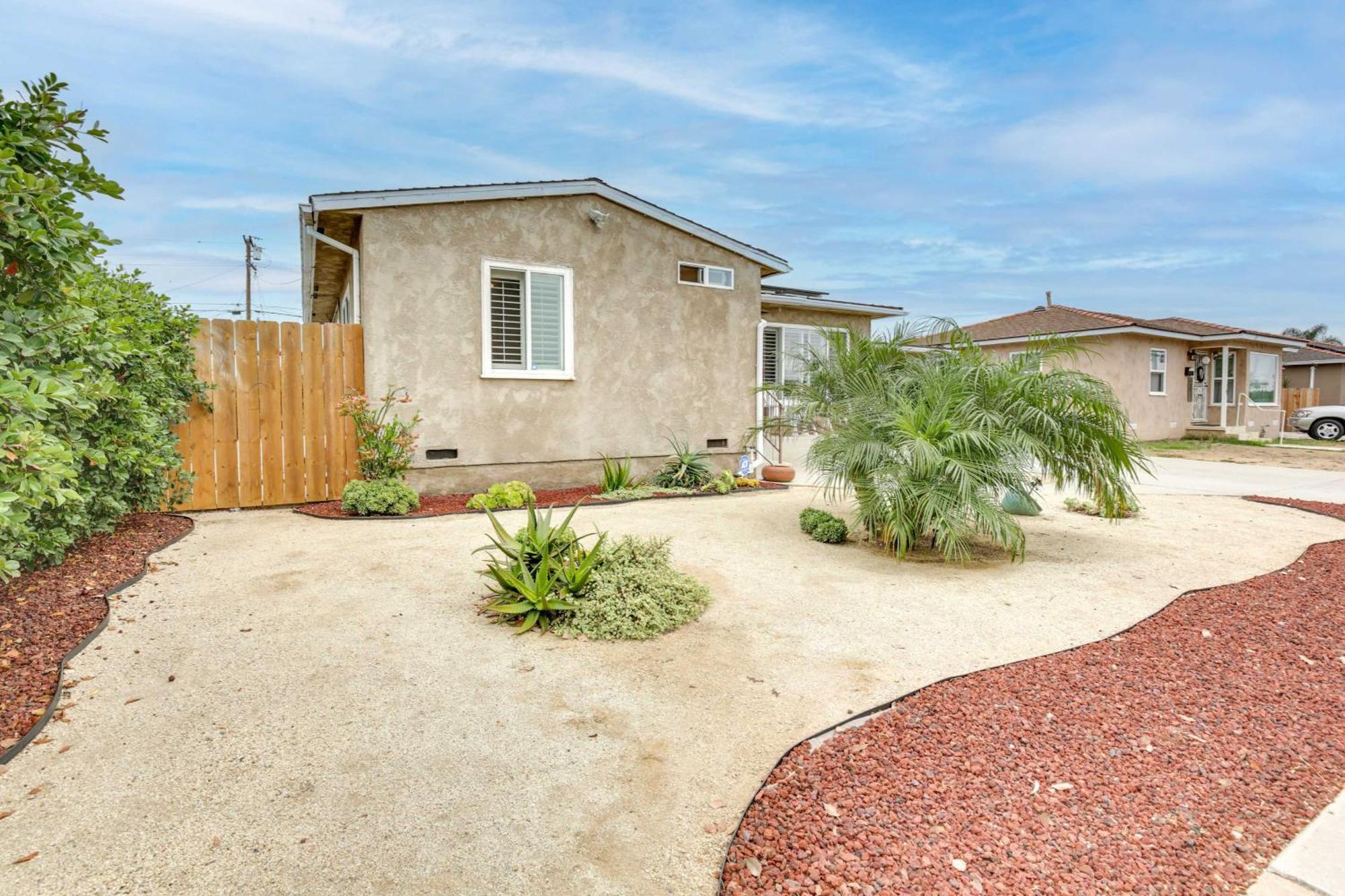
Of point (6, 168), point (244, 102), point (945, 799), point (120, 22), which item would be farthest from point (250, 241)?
point (945, 799)

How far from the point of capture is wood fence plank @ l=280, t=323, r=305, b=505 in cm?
780

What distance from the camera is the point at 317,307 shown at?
582 inches

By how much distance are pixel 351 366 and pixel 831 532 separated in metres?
5.96

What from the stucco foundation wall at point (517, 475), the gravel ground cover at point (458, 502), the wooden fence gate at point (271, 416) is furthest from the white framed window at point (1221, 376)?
the wooden fence gate at point (271, 416)

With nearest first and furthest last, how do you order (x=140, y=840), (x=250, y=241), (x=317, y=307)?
(x=140, y=840) → (x=317, y=307) → (x=250, y=241)

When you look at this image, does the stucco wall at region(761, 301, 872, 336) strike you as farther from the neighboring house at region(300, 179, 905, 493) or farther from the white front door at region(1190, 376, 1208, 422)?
the white front door at region(1190, 376, 1208, 422)

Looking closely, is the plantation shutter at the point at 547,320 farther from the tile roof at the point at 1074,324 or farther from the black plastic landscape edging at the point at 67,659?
the tile roof at the point at 1074,324

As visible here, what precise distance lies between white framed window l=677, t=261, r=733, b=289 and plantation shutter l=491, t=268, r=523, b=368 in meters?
2.55

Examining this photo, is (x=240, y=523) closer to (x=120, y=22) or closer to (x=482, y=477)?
(x=482, y=477)

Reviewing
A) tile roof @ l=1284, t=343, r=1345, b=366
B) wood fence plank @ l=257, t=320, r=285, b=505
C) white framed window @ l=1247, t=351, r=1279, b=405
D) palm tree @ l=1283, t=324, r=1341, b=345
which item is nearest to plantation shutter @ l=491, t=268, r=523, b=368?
wood fence plank @ l=257, t=320, r=285, b=505

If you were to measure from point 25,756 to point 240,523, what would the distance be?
15.6 ft

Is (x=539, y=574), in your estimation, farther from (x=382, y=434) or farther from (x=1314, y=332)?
(x=1314, y=332)

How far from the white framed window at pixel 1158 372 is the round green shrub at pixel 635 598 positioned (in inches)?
808

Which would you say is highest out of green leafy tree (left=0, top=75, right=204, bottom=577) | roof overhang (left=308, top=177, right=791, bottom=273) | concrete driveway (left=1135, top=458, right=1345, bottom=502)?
roof overhang (left=308, top=177, right=791, bottom=273)
